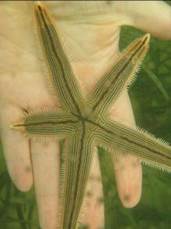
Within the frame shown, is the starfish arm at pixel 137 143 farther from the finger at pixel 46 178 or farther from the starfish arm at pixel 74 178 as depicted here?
the finger at pixel 46 178

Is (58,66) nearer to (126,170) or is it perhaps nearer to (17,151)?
(17,151)

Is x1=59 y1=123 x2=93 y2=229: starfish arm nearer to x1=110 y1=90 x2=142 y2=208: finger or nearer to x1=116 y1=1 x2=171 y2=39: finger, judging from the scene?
x1=110 y1=90 x2=142 y2=208: finger

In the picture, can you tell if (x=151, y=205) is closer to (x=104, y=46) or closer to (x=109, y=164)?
(x=109, y=164)

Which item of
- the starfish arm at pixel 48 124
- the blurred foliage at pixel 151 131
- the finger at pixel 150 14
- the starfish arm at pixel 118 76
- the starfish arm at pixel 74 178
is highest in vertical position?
the finger at pixel 150 14

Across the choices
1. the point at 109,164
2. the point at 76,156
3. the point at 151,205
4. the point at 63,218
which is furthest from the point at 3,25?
the point at 151,205

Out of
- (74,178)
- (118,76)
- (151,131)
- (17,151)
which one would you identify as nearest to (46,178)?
(17,151)

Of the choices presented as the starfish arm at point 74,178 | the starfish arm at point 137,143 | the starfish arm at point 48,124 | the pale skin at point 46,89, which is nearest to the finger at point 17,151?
the pale skin at point 46,89
